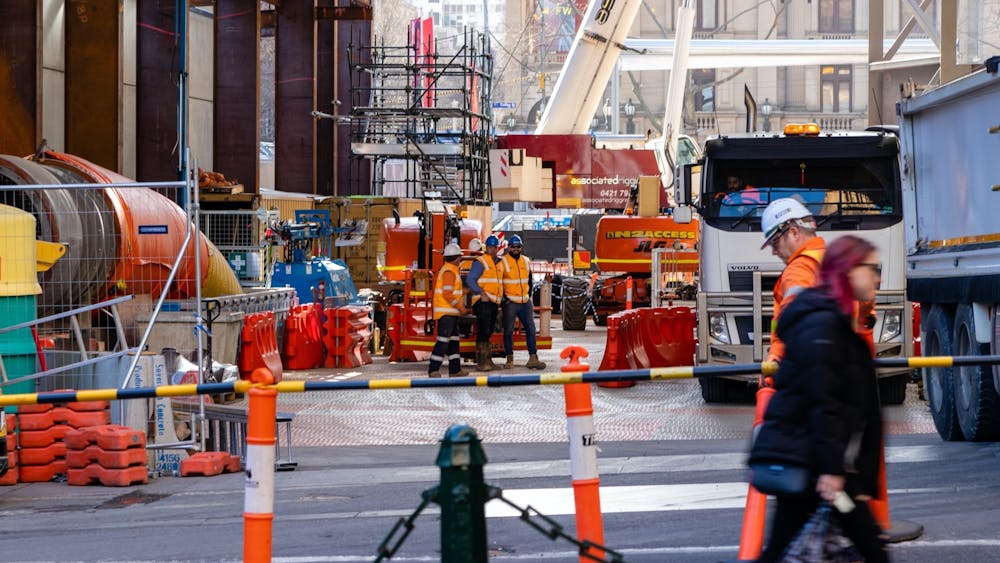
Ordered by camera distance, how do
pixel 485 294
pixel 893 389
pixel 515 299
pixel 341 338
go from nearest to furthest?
pixel 893 389
pixel 485 294
pixel 515 299
pixel 341 338

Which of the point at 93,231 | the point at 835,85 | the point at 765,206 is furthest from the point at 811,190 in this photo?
the point at 835,85

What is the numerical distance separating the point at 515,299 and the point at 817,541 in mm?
15620

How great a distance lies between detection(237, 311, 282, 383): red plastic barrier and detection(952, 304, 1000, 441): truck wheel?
8.90 meters

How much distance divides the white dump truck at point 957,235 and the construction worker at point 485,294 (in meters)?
7.53

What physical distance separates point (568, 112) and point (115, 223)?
21361 mm

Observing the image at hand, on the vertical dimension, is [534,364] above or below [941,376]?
below

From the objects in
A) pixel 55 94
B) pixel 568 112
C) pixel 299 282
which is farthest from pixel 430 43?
pixel 299 282

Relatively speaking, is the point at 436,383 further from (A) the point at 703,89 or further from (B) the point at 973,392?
(A) the point at 703,89

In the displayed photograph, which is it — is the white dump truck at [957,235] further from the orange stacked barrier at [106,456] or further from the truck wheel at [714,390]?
the orange stacked barrier at [106,456]

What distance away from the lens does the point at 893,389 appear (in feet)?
54.9

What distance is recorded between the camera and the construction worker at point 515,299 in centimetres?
2117

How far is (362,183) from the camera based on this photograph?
43719mm

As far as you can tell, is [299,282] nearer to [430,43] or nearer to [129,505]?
[129,505]

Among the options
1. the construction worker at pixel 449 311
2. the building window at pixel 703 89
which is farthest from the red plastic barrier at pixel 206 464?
the building window at pixel 703 89
